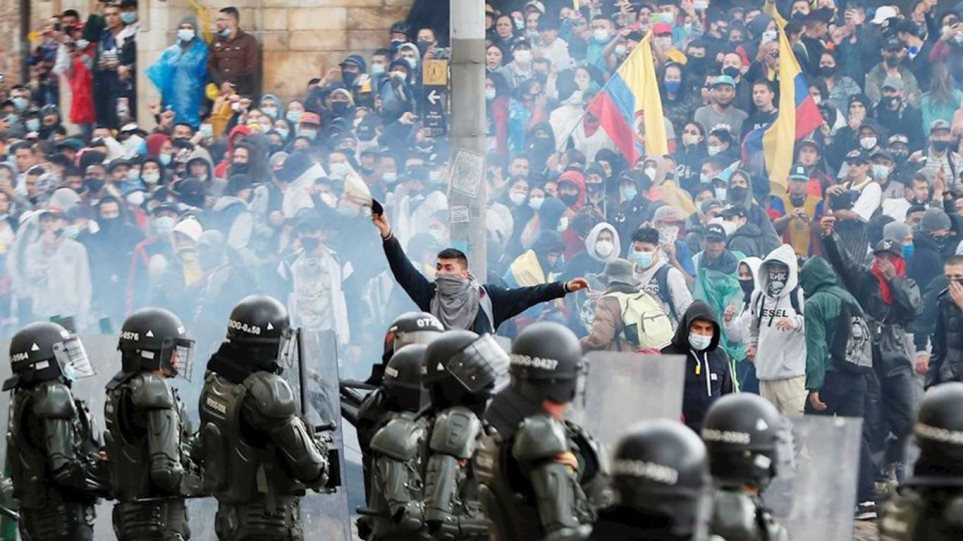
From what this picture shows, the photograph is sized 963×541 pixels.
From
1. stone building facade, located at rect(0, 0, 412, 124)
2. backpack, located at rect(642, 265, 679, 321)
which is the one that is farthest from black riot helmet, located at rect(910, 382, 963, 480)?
stone building facade, located at rect(0, 0, 412, 124)

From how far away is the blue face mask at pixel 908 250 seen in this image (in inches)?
549

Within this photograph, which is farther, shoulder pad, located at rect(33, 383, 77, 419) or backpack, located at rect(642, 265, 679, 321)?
backpack, located at rect(642, 265, 679, 321)

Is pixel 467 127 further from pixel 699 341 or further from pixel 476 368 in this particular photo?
pixel 476 368

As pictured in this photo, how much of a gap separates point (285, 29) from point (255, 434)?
10684 mm

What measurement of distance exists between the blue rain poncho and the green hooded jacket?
7.19 m

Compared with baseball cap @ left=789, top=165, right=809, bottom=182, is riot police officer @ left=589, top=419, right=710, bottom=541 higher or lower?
lower

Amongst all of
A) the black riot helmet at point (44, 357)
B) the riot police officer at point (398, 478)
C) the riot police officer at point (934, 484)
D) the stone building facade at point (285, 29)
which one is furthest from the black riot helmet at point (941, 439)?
the stone building facade at point (285, 29)

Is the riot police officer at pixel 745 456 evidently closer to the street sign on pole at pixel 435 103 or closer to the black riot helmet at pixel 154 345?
the black riot helmet at pixel 154 345

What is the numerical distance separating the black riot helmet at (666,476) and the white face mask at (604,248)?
1099 centimetres

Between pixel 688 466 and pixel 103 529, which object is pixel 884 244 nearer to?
pixel 103 529

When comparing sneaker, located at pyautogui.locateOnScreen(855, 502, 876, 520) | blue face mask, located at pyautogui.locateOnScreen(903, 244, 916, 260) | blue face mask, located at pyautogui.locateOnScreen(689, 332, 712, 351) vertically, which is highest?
blue face mask, located at pyautogui.locateOnScreen(903, 244, 916, 260)

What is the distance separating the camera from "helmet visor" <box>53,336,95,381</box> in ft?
30.2

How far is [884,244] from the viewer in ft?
45.8

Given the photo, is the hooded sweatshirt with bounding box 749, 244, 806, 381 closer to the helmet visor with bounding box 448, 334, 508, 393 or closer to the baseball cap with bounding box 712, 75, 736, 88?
the baseball cap with bounding box 712, 75, 736, 88
